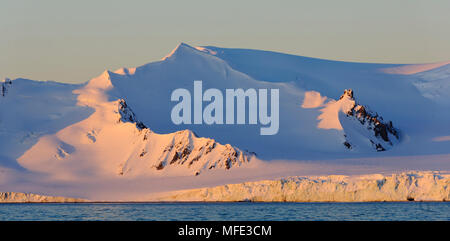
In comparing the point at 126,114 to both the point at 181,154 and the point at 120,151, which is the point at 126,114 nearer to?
the point at 120,151

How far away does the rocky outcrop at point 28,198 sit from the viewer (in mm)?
148488

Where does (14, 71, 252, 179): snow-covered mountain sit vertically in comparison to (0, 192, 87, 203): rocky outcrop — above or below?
above

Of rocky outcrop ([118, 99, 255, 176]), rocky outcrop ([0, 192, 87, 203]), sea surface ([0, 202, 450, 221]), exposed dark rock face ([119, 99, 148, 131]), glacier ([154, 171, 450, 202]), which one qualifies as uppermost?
exposed dark rock face ([119, 99, 148, 131])

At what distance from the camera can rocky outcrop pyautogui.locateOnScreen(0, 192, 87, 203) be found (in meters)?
148

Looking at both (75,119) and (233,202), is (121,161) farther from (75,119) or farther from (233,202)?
(233,202)

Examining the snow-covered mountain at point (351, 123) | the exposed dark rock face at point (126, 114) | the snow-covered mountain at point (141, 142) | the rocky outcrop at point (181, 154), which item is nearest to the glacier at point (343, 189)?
the snow-covered mountain at point (141, 142)

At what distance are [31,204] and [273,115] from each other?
5935 centimetres

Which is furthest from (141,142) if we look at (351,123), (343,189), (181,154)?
(351,123)

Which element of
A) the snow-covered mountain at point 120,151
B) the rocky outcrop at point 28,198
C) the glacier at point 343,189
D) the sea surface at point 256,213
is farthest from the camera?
the snow-covered mountain at point 120,151

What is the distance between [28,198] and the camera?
14875 cm

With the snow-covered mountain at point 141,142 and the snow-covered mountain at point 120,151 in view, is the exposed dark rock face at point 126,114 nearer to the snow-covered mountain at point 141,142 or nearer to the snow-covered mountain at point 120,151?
the snow-covered mountain at point 120,151

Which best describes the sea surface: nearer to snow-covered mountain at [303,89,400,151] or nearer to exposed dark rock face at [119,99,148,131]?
exposed dark rock face at [119,99,148,131]


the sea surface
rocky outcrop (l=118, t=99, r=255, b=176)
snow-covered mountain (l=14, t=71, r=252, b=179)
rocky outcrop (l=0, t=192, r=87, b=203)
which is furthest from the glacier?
rocky outcrop (l=0, t=192, r=87, b=203)

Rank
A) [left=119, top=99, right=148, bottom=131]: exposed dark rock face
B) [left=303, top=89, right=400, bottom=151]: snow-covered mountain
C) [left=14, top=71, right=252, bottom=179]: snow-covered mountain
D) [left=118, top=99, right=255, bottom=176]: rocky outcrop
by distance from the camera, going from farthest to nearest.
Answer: [left=303, top=89, right=400, bottom=151]: snow-covered mountain < [left=119, top=99, right=148, bottom=131]: exposed dark rock face < [left=14, top=71, right=252, bottom=179]: snow-covered mountain < [left=118, top=99, right=255, bottom=176]: rocky outcrop
